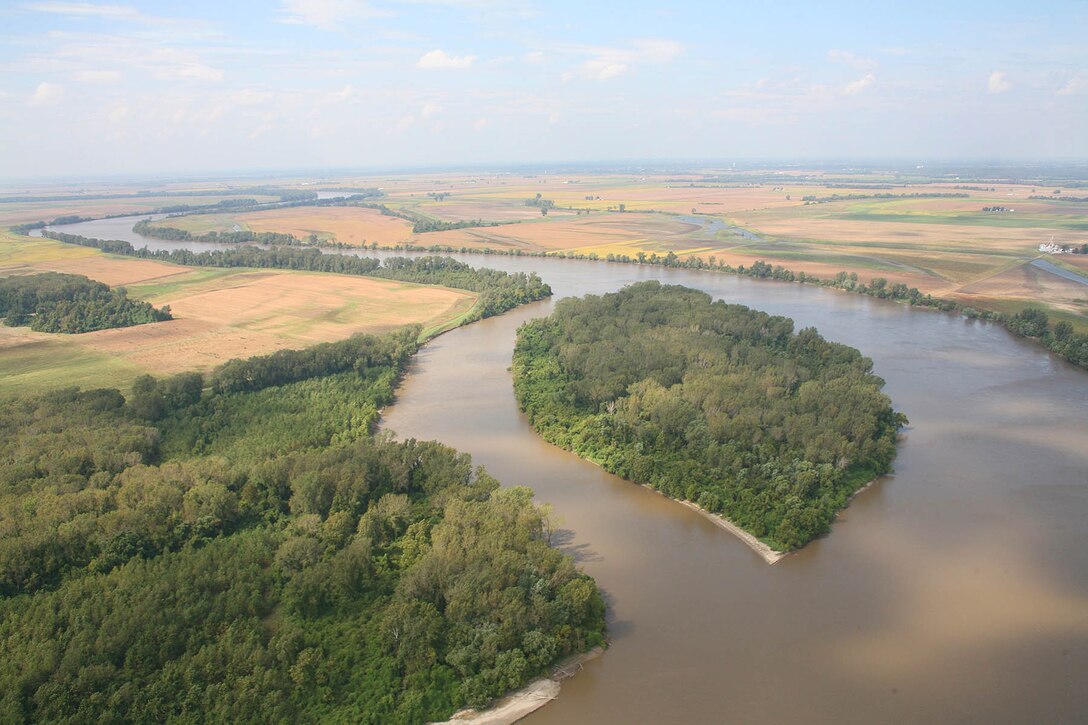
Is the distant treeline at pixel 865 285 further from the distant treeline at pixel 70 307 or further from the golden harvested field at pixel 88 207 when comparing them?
the golden harvested field at pixel 88 207

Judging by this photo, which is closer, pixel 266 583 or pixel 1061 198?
pixel 266 583

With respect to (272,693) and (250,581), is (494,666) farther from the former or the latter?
(250,581)

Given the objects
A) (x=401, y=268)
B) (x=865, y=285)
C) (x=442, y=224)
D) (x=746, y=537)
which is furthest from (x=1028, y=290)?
(x=442, y=224)

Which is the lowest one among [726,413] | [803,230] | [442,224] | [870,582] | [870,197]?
[870,582]

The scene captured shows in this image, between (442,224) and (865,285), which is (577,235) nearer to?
(442,224)

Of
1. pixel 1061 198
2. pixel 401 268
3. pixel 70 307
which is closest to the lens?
pixel 70 307

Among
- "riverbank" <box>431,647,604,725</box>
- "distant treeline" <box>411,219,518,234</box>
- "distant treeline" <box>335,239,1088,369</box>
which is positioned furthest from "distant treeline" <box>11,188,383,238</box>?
"riverbank" <box>431,647,604,725</box>

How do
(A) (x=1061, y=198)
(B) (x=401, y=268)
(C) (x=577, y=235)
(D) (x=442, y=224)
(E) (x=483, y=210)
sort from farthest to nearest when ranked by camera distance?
(E) (x=483, y=210) → (A) (x=1061, y=198) → (D) (x=442, y=224) → (C) (x=577, y=235) → (B) (x=401, y=268)
